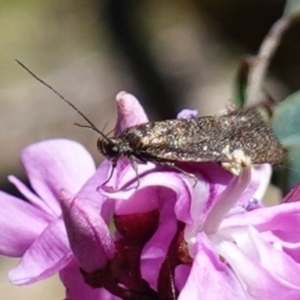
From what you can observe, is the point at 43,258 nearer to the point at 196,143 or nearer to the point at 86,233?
the point at 86,233

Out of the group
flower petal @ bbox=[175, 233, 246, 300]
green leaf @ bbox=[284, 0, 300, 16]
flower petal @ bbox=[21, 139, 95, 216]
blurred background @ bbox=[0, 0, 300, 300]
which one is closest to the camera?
flower petal @ bbox=[175, 233, 246, 300]

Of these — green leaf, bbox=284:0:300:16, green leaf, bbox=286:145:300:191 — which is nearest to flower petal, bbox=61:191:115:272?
green leaf, bbox=286:145:300:191

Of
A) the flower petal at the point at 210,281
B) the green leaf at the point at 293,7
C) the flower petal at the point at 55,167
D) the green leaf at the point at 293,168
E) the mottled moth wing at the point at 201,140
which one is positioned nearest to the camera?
the flower petal at the point at 210,281

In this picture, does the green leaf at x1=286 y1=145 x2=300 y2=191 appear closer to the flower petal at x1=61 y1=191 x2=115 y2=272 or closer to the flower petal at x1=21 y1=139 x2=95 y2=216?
the flower petal at x1=21 y1=139 x2=95 y2=216

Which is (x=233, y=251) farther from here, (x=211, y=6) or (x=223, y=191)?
(x=211, y=6)

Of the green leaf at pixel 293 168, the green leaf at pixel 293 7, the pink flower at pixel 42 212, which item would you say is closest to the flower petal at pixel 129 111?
the pink flower at pixel 42 212

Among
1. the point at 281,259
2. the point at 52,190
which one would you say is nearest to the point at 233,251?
the point at 281,259

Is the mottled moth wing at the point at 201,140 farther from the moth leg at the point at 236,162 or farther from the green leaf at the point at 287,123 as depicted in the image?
the green leaf at the point at 287,123
